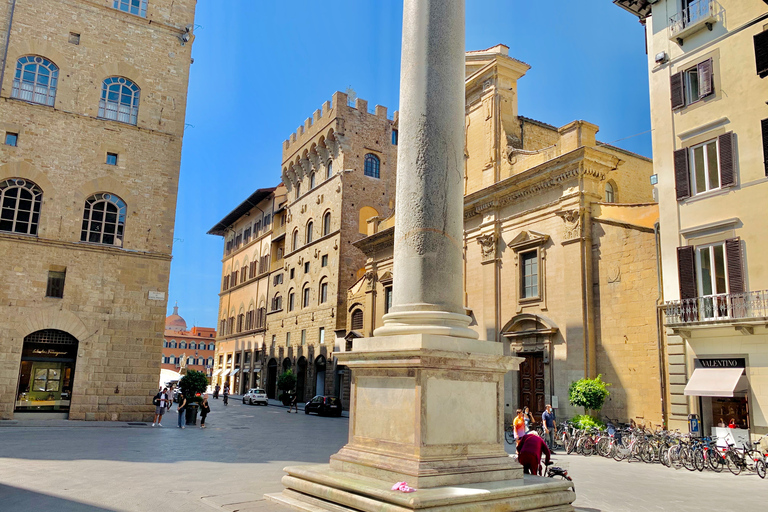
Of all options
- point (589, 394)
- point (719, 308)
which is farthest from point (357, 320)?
point (719, 308)

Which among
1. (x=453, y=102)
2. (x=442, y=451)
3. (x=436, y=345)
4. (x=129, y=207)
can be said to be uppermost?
(x=129, y=207)

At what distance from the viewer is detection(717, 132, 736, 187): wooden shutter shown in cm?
1759

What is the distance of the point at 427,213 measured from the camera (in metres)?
7.51

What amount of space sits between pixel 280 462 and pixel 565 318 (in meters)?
13.8

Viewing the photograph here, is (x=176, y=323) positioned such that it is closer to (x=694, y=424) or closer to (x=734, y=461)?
(x=694, y=424)

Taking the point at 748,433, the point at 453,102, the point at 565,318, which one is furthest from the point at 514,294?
the point at 453,102

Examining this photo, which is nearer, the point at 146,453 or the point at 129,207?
the point at 146,453

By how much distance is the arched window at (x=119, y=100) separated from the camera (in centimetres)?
2455

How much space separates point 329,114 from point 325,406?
71.2 ft

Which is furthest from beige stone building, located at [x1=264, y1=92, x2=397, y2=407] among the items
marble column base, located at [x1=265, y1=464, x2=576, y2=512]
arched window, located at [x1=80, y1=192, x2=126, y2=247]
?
marble column base, located at [x1=265, y1=464, x2=576, y2=512]

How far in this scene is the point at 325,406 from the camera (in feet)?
115

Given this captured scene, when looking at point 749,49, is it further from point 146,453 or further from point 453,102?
point 146,453

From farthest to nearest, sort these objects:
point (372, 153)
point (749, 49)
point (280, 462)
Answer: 1. point (372, 153)
2. point (749, 49)
3. point (280, 462)

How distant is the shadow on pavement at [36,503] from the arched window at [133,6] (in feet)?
72.0
